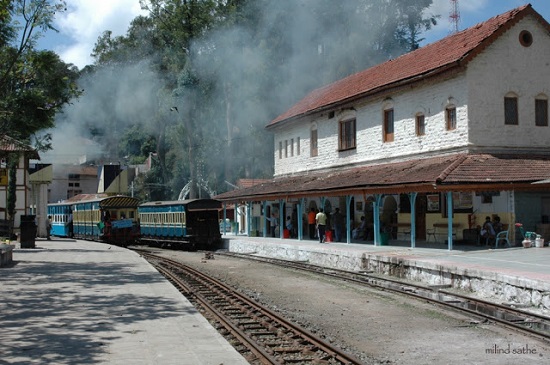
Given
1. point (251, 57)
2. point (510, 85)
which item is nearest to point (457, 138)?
point (510, 85)

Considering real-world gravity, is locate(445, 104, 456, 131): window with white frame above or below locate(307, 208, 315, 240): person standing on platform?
above

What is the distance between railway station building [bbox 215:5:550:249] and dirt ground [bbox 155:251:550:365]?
5.78 m

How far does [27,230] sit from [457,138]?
17820 mm

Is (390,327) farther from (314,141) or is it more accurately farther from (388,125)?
(314,141)

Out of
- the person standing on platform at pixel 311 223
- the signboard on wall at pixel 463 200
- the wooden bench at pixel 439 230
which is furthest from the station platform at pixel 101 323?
the person standing on platform at pixel 311 223

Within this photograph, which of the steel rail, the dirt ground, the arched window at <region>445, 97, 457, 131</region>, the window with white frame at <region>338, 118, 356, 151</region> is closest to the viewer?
the steel rail

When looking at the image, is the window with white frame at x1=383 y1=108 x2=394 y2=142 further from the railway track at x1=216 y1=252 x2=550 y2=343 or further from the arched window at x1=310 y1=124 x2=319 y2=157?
the railway track at x1=216 y1=252 x2=550 y2=343

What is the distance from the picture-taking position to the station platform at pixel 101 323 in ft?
23.0

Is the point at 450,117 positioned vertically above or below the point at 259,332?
above

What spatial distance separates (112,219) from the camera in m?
34.2

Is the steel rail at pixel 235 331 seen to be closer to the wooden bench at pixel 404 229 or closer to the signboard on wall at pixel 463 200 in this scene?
the signboard on wall at pixel 463 200

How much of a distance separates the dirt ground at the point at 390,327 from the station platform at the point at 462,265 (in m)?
1.56

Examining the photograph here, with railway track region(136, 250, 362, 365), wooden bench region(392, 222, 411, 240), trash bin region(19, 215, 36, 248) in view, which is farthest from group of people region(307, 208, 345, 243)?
trash bin region(19, 215, 36, 248)

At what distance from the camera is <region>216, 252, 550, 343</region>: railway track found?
9922 mm
